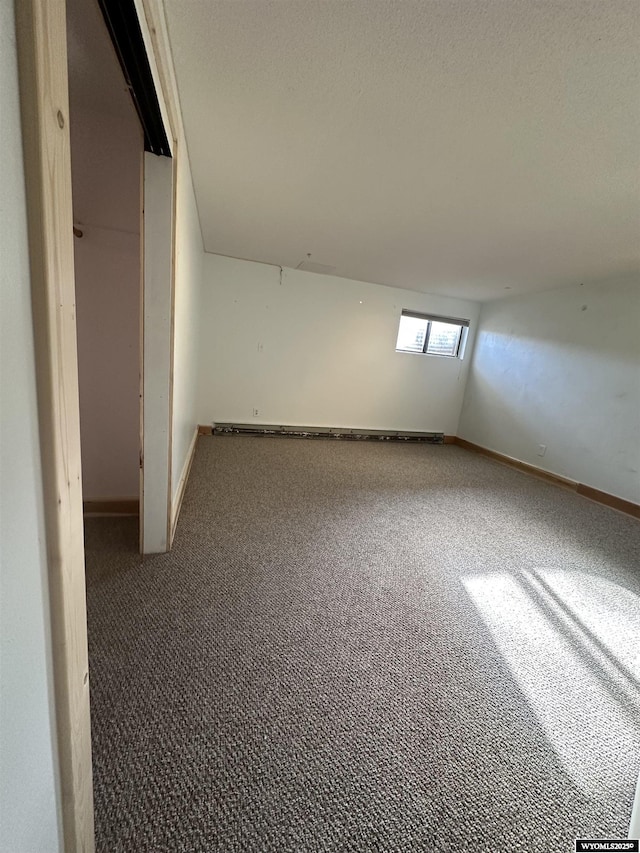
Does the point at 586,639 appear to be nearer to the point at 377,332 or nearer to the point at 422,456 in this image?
the point at 422,456

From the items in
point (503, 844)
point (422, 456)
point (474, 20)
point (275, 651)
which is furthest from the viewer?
point (422, 456)

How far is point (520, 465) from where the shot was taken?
4324 millimetres

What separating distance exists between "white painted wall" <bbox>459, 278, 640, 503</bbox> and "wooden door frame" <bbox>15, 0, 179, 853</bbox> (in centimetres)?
442

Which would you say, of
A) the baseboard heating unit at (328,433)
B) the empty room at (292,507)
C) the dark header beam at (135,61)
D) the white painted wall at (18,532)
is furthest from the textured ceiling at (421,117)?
the baseboard heating unit at (328,433)

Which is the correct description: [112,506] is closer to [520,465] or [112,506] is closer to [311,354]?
[311,354]

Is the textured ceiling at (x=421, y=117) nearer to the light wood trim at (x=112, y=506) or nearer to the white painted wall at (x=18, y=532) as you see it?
the white painted wall at (x=18, y=532)

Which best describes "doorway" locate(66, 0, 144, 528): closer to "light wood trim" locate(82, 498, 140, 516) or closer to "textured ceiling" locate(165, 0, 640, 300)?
"light wood trim" locate(82, 498, 140, 516)

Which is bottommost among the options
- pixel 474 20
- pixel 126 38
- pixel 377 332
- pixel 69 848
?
pixel 69 848

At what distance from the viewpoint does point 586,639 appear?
157 cm

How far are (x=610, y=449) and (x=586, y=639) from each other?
269 cm

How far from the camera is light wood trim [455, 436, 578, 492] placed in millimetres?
3801

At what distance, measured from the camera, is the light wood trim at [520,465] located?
3.80m

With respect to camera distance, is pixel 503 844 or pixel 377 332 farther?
pixel 377 332

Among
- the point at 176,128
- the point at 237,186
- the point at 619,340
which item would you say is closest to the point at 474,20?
the point at 176,128
